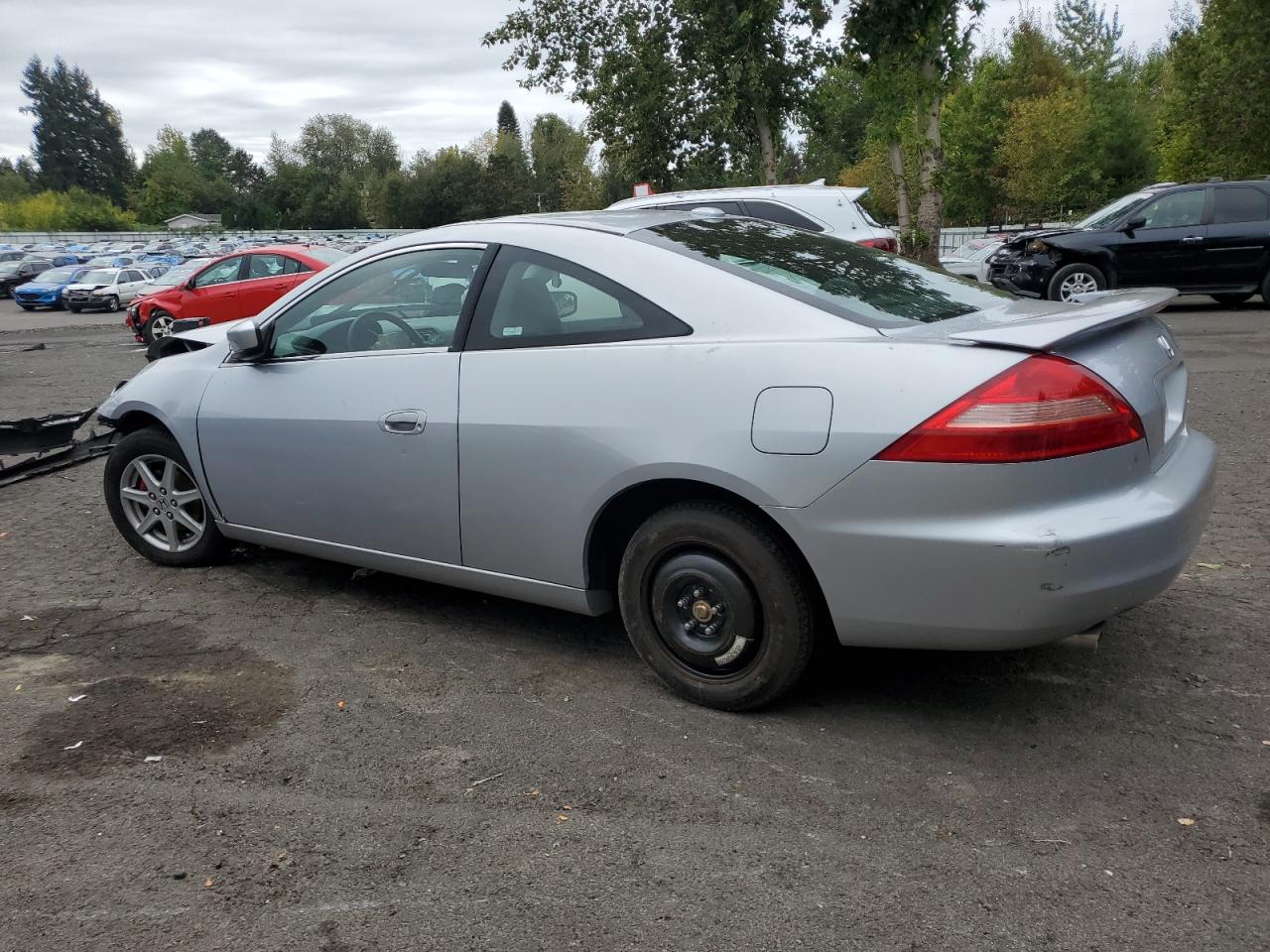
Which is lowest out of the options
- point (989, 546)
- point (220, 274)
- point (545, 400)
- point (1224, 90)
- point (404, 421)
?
point (989, 546)

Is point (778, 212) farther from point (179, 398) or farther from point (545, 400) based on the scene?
point (545, 400)

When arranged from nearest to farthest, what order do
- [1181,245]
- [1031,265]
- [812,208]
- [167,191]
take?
[812,208]
[1181,245]
[1031,265]
[167,191]

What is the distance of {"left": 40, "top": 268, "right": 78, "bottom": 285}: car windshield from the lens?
3662cm

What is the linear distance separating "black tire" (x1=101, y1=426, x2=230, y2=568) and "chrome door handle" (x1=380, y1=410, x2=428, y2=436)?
4.56 feet

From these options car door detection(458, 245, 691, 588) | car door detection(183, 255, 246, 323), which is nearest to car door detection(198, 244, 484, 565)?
car door detection(458, 245, 691, 588)

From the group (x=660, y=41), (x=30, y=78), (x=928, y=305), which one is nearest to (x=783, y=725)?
(x=928, y=305)

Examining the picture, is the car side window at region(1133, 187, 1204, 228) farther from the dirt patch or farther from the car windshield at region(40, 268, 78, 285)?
the car windshield at region(40, 268, 78, 285)

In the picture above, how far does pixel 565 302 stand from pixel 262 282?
55.6ft

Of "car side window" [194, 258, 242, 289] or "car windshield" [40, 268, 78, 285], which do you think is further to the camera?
"car windshield" [40, 268, 78, 285]

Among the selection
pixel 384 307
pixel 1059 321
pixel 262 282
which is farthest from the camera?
pixel 262 282

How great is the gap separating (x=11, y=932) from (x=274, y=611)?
7.13 ft

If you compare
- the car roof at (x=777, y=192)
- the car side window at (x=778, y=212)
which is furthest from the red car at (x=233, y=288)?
the car side window at (x=778, y=212)

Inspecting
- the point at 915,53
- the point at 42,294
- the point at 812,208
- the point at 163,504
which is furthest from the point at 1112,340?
the point at 42,294

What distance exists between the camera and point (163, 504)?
5.21 meters
